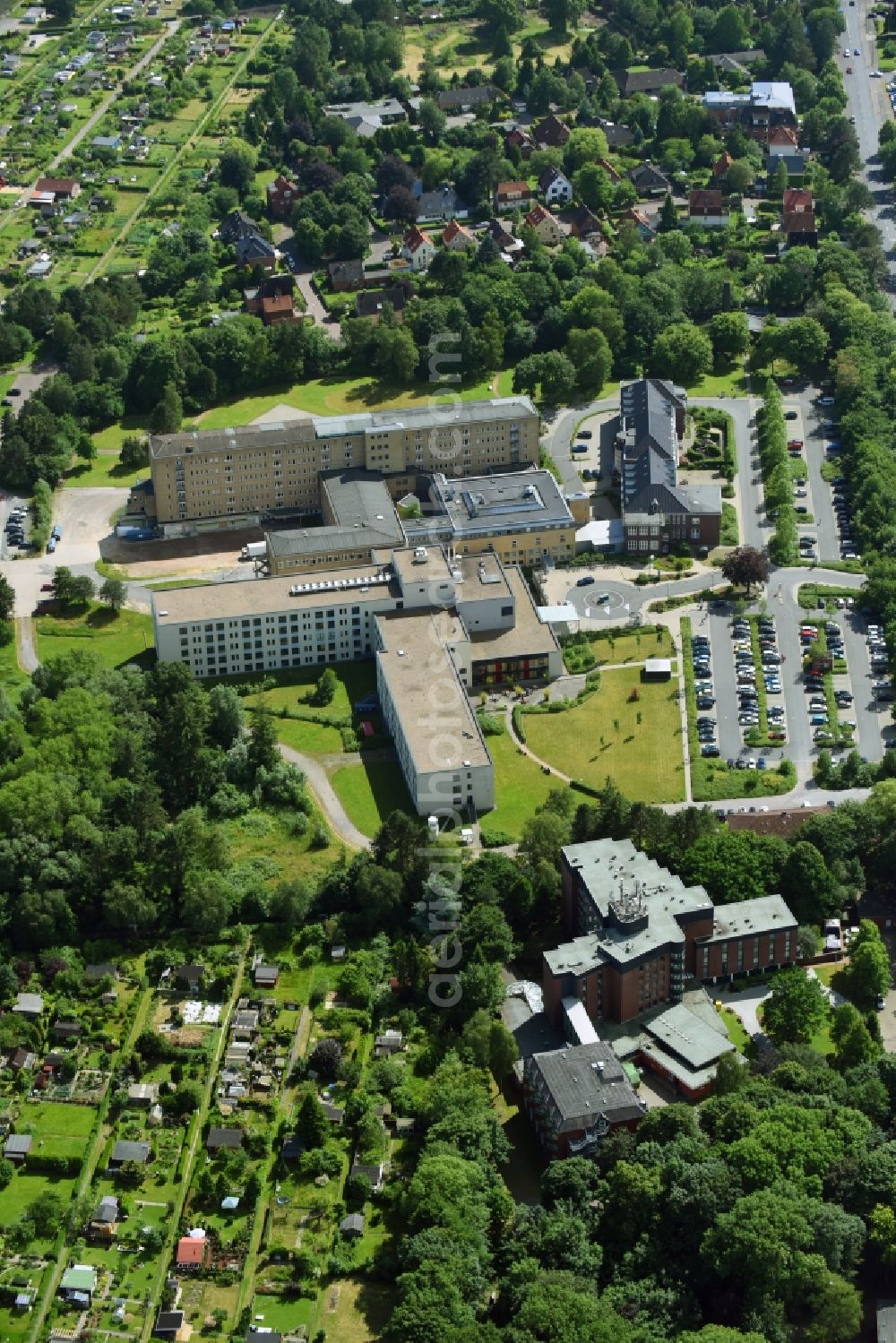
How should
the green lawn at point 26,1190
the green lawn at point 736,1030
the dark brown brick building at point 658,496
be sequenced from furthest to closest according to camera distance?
the dark brown brick building at point 658,496 < the green lawn at point 736,1030 < the green lawn at point 26,1190

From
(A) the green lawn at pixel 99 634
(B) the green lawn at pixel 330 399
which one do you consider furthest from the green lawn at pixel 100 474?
(A) the green lawn at pixel 99 634

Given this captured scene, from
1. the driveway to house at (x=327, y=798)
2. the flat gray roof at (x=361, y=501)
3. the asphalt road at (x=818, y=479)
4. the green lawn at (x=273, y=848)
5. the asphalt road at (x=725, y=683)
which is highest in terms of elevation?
the flat gray roof at (x=361, y=501)

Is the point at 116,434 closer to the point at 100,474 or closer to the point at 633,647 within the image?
the point at 100,474

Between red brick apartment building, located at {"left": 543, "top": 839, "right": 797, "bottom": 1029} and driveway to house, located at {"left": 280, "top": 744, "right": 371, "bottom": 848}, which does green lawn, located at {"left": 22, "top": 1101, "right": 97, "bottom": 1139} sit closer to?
red brick apartment building, located at {"left": 543, "top": 839, "right": 797, "bottom": 1029}

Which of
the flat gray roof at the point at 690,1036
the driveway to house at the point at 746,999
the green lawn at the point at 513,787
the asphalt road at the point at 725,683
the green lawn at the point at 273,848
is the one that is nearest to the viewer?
the flat gray roof at the point at 690,1036

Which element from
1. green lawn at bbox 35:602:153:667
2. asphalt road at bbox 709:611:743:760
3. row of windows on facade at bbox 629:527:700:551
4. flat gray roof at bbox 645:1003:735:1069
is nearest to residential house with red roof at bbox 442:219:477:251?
row of windows on facade at bbox 629:527:700:551

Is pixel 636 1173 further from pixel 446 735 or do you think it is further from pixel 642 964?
pixel 446 735

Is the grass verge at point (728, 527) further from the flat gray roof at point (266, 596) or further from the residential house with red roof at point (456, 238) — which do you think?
the residential house with red roof at point (456, 238)
